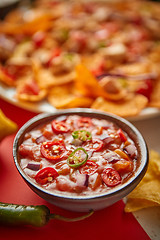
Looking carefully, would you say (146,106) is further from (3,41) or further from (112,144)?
(3,41)

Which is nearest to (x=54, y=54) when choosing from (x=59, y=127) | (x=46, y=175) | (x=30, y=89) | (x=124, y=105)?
(x=30, y=89)

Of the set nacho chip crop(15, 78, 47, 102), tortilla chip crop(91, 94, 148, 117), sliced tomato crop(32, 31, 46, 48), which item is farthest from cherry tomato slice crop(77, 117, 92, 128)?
sliced tomato crop(32, 31, 46, 48)

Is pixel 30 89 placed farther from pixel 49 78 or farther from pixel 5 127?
pixel 5 127

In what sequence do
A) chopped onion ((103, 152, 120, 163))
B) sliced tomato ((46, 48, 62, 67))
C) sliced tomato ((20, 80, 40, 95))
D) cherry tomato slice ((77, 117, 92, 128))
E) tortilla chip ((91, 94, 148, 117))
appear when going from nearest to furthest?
chopped onion ((103, 152, 120, 163)) → cherry tomato slice ((77, 117, 92, 128)) → tortilla chip ((91, 94, 148, 117)) → sliced tomato ((20, 80, 40, 95)) → sliced tomato ((46, 48, 62, 67))

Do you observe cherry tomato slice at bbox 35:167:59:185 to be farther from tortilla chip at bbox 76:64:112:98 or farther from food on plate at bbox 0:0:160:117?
tortilla chip at bbox 76:64:112:98

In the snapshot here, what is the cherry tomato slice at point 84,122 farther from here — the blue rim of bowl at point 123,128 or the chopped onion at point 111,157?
the chopped onion at point 111,157
